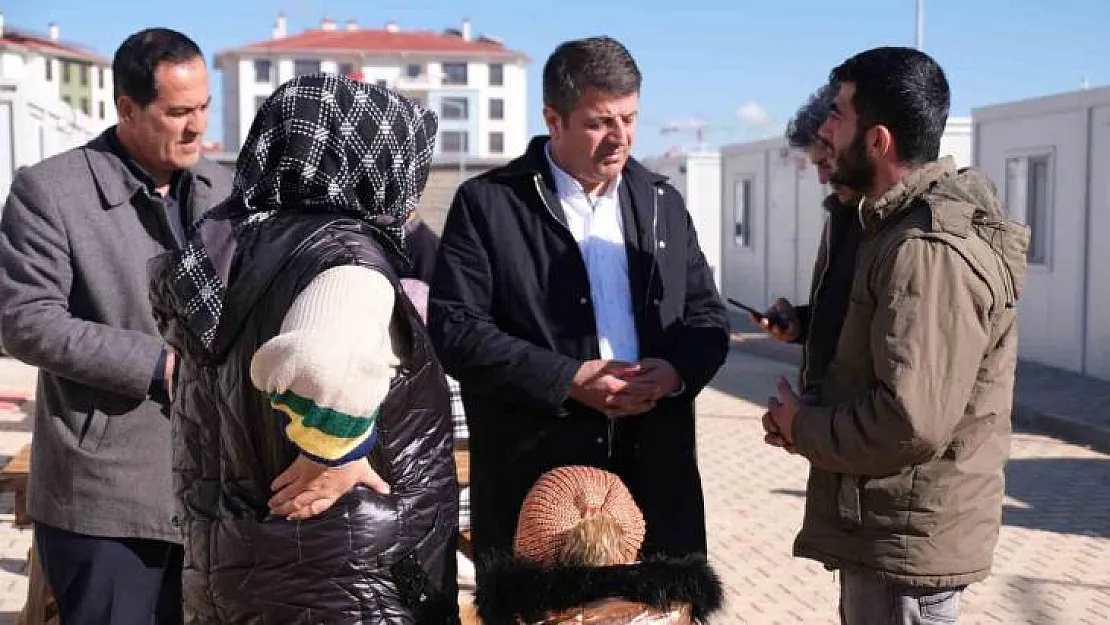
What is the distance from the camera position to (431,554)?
2389 millimetres

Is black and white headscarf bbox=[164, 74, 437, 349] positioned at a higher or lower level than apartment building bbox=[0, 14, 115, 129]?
lower

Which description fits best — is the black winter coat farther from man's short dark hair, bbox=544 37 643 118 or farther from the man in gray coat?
the man in gray coat

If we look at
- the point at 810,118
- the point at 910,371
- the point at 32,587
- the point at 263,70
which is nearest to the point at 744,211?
the point at 32,587

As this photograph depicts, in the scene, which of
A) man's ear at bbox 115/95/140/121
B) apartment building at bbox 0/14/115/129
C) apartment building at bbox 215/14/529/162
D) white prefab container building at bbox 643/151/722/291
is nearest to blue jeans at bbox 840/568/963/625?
man's ear at bbox 115/95/140/121

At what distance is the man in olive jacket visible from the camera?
2734 mm

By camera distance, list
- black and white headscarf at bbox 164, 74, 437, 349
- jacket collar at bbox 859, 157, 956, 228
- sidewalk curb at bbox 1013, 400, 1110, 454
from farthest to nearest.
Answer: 1. sidewalk curb at bbox 1013, 400, 1110, 454
2. jacket collar at bbox 859, 157, 956, 228
3. black and white headscarf at bbox 164, 74, 437, 349

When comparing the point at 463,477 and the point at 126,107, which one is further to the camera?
the point at 463,477

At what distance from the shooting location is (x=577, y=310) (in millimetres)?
3557

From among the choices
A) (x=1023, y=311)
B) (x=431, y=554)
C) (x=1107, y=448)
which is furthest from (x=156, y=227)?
(x=1023, y=311)

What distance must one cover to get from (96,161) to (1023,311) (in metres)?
14.8

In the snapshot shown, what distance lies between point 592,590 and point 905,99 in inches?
52.2

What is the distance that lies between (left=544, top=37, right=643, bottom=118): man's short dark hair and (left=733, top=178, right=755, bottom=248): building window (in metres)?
22.8

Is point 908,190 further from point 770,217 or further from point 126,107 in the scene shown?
point 770,217

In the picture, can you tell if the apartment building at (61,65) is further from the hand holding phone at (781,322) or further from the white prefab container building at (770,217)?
the hand holding phone at (781,322)
